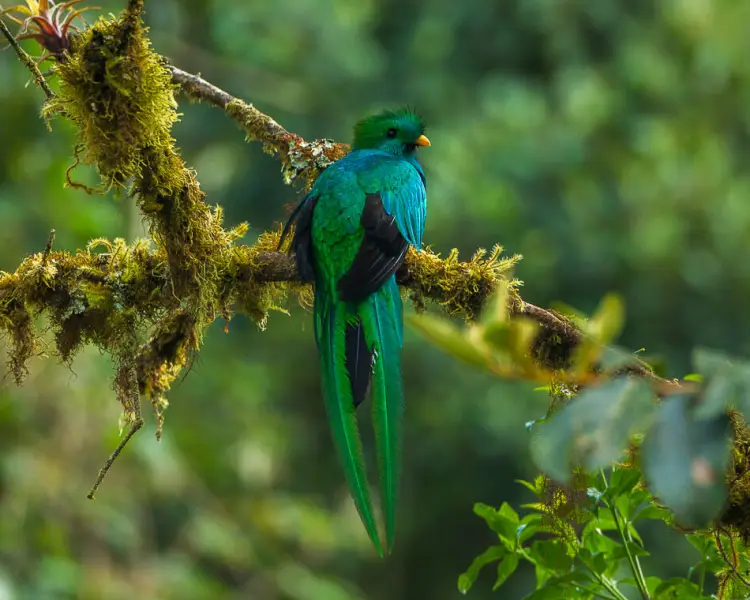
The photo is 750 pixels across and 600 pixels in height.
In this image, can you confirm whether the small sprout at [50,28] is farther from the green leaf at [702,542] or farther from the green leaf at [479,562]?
the green leaf at [702,542]

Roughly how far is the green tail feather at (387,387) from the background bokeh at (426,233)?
3643mm

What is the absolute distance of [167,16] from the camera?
9711mm

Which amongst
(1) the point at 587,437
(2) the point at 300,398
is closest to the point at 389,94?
(2) the point at 300,398

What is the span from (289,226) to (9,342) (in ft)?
2.46

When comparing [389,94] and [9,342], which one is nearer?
[9,342]

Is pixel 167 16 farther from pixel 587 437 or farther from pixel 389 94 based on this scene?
pixel 587 437

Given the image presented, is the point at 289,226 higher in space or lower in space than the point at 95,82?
higher

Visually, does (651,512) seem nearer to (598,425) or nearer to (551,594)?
(551,594)

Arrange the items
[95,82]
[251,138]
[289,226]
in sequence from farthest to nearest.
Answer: [251,138]
[289,226]
[95,82]

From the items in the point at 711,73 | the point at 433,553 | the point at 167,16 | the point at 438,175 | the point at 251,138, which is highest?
the point at 711,73

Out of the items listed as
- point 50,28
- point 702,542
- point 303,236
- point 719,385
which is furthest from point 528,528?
point 50,28

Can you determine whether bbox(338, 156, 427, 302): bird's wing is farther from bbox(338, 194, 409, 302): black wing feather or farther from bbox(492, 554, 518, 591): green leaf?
bbox(492, 554, 518, 591): green leaf

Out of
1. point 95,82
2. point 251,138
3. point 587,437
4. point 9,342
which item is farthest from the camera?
point 251,138

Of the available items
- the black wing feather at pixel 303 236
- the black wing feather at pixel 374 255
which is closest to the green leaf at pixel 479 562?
the black wing feather at pixel 374 255
